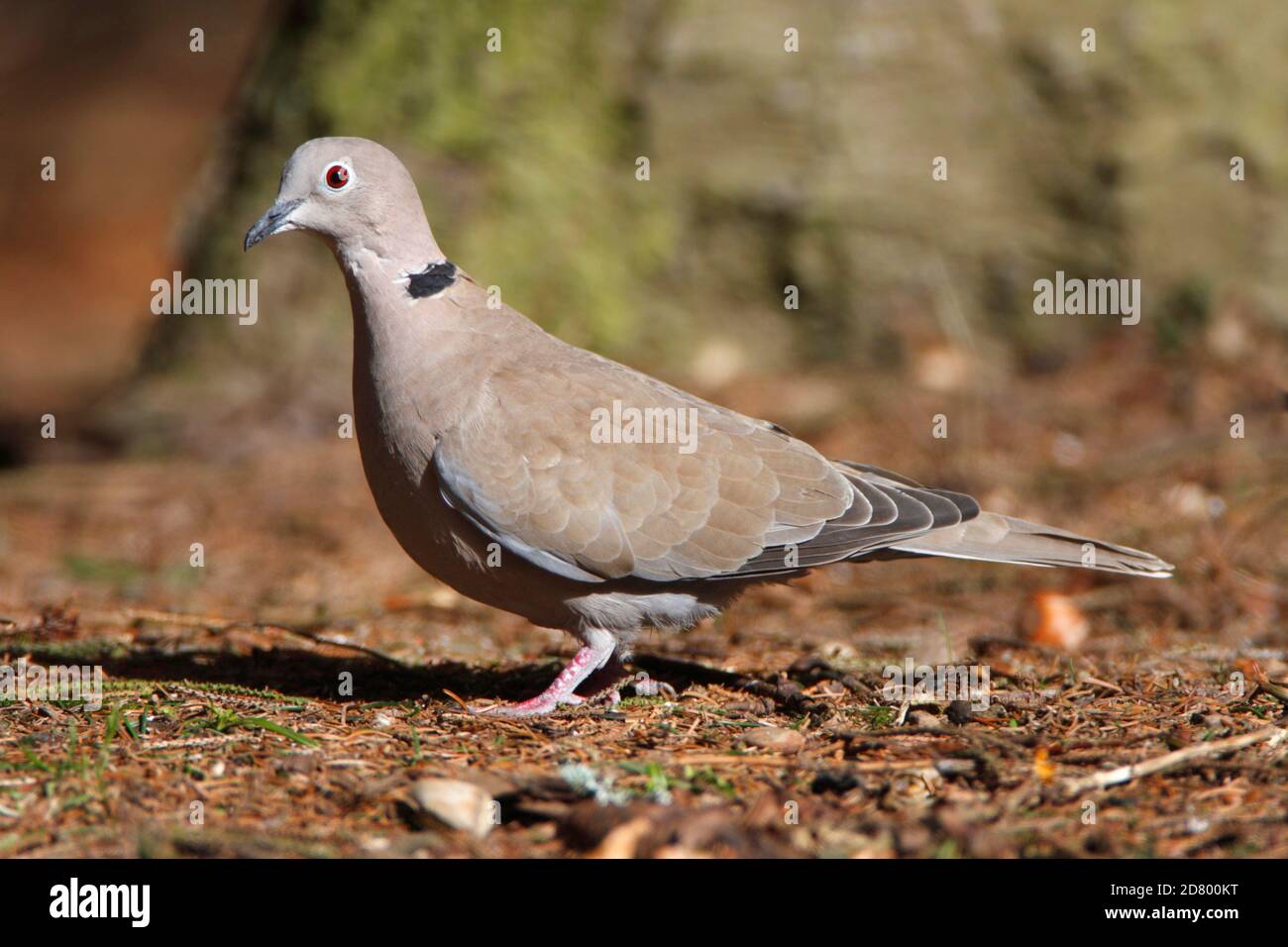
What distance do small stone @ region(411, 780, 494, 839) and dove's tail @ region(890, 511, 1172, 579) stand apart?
1768 millimetres

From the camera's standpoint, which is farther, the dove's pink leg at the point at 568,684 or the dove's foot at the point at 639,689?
the dove's foot at the point at 639,689

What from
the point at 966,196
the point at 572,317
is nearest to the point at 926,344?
the point at 966,196

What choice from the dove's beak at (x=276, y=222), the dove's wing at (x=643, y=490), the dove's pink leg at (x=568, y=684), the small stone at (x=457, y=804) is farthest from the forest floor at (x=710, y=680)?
the dove's beak at (x=276, y=222)

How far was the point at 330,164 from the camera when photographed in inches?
160

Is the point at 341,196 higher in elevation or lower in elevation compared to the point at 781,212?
lower

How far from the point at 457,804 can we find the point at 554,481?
4.13ft

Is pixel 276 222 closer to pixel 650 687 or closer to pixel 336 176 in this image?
pixel 336 176

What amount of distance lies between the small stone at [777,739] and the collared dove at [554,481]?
64cm

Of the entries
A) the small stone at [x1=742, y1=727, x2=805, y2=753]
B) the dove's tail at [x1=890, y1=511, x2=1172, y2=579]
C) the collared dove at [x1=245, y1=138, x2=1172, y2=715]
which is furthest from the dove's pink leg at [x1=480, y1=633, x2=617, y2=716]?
the dove's tail at [x1=890, y1=511, x2=1172, y2=579]

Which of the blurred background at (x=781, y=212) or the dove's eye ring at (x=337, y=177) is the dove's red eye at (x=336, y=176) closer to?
the dove's eye ring at (x=337, y=177)

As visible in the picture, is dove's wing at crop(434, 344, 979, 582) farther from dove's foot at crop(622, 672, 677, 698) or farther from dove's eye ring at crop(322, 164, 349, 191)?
dove's eye ring at crop(322, 164, 349, 191)

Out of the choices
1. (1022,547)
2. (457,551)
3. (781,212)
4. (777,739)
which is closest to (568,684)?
(457,551)

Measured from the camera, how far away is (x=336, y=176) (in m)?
4.07

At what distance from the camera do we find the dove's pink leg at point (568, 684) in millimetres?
3867
